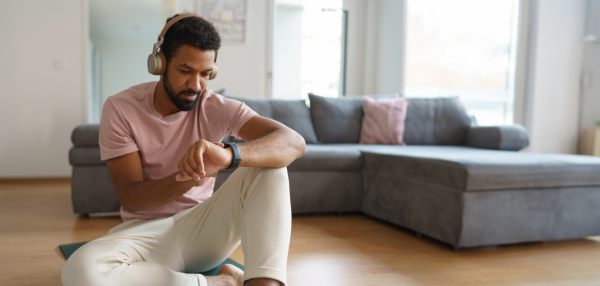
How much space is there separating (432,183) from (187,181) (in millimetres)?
1540

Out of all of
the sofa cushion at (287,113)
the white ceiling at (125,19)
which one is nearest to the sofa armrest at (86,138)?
the sofa cushion at (287,113)

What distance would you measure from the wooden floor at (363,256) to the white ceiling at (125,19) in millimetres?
4046

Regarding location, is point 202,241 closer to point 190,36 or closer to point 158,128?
point 158,128

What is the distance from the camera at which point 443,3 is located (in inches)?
215

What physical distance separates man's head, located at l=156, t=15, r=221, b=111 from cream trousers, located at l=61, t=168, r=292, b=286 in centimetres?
28

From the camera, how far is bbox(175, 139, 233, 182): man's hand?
1.13 meters

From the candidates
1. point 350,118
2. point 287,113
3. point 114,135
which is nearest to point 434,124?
point 350,118

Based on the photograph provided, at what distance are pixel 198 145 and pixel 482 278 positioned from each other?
4.49 feet

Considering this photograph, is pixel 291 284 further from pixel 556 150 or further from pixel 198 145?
pixel 556 150

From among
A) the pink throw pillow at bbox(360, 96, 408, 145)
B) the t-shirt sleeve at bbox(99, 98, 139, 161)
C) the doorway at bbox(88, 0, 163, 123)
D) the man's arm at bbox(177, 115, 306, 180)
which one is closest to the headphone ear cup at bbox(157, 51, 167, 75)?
the t-shirt sleeve at bbox(99, 98, 139, 161)

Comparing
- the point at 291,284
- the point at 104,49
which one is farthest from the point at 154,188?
the point at 104,49

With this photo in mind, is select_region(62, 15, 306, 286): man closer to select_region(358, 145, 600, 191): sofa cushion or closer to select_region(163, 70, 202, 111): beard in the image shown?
select_region(163, 70, 202, 111): beard

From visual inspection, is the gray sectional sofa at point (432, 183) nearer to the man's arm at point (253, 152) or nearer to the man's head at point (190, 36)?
the man's arm at point (253, 152)

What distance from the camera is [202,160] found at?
1131 millimetres
